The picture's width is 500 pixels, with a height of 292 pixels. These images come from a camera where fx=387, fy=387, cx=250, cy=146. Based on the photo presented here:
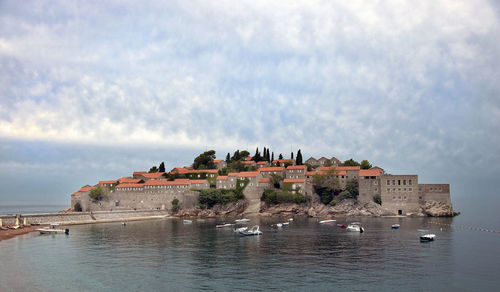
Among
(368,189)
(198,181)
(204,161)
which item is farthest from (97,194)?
(368,189)

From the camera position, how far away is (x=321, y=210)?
87.4 meters

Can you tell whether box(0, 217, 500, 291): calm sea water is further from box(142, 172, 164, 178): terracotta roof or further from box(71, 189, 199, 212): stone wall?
box(142, 172, 164, 178): terracotta roof

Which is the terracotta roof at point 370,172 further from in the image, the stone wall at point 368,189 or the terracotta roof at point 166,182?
the terracotta roof at point 166,182

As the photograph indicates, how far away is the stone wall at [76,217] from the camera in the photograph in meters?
61.2

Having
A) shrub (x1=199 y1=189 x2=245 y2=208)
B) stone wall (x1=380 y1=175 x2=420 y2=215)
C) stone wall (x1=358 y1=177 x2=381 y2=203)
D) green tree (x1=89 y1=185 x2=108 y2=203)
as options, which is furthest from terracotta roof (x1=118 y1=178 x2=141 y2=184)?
stone wall (x1=380 y1=175 x2=420 y2=215)

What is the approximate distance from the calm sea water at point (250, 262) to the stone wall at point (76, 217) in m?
9.97

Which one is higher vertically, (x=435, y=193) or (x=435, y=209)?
(x=435, y=193)

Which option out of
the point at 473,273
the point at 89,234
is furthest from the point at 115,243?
the point at 473,273

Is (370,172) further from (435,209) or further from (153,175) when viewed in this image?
(153,175)

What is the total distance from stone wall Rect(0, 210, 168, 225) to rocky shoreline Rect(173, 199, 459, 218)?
8600 millimetres

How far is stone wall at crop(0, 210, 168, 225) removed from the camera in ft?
201

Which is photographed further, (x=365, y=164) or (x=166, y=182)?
(x=365, y=164)

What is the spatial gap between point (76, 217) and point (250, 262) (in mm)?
48632

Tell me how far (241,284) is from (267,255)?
11.4 m
